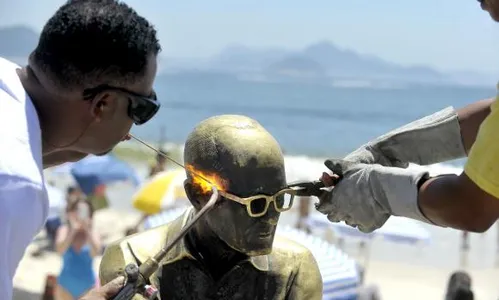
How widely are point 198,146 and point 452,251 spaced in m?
10.7

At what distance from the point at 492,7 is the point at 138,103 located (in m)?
0.95

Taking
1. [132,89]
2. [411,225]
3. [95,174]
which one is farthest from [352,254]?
[132,89]

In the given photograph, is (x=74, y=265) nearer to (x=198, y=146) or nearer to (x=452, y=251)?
(x=198, y=146)

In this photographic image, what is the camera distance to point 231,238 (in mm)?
2748

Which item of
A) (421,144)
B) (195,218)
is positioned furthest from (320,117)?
(195,218)

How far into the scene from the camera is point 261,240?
2.70 m

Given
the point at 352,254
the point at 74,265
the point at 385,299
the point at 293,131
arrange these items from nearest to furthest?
the point at 74,265 → the point at 385,299 → the point at 352,254 → the point at 293,131

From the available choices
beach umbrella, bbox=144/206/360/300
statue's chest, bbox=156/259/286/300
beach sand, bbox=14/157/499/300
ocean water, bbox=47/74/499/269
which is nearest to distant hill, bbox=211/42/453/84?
ocean water, bbox=47/74/499/269

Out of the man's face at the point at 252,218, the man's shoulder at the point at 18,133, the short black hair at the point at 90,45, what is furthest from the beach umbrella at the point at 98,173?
the man's shoulder at the point at 18,133

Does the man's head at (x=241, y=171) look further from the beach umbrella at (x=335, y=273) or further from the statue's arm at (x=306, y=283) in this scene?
the beach umbrella at (x=335, y=273)

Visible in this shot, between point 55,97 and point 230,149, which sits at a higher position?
point 55,97

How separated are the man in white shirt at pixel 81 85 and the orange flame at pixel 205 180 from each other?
601 mm

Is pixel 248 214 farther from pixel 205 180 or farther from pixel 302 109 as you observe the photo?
pixel 302 109

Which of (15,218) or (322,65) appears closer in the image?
(15,218)
